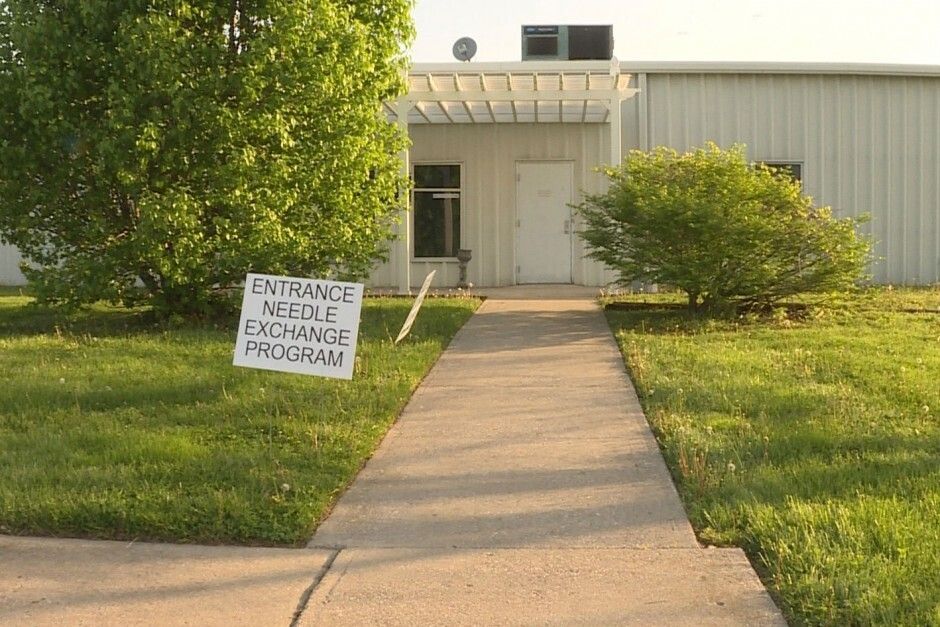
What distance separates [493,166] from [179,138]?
8.82m

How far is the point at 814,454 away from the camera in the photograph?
6.25 meters

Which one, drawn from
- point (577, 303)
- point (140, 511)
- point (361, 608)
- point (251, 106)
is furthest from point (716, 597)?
point (577, 303)

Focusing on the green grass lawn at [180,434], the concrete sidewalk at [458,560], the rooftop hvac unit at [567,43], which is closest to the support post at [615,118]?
the rooftop hvac unit at [567,43]

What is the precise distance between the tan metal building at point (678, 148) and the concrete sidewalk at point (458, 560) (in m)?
11.8

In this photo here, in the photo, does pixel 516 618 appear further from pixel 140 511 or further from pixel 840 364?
pixel 840 364

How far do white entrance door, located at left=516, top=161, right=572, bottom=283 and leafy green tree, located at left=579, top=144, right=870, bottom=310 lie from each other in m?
5.99

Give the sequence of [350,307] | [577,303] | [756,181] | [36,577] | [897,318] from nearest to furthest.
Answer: [36,577] → [350,307] → [756,181] → [897,318] → [577,303]

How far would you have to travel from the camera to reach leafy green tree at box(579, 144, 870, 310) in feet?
38.4

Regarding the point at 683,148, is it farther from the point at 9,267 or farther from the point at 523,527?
the point at 523,527

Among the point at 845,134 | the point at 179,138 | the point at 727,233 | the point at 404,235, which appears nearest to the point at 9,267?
the point at 404,235

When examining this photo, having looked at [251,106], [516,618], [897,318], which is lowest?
[516,618]

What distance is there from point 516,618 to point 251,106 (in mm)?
8159

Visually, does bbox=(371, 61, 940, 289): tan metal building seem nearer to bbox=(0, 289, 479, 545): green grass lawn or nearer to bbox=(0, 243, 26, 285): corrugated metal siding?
bbox=(0, 289, 479, 545): green grass lawn

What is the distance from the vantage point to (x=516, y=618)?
4.13 metres
